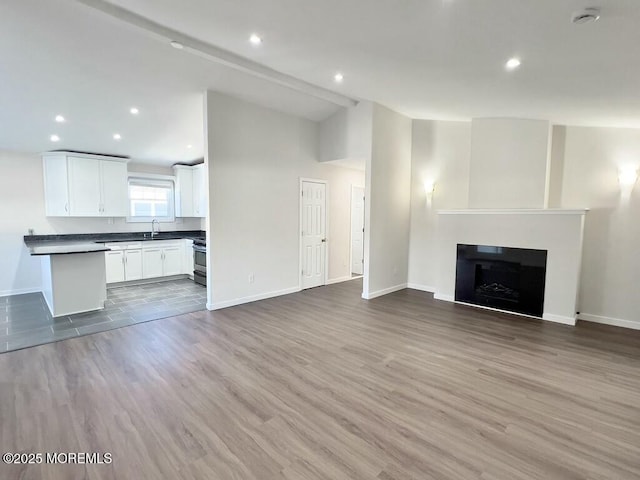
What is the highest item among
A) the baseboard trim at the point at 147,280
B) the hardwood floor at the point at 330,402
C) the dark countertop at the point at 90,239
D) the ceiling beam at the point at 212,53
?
the ceiling beam at the point at 212,53

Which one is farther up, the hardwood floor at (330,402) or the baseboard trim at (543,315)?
the baseboard trim at (543,315)

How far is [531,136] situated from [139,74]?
18.2ft

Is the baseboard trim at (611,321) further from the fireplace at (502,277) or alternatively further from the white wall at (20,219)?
the white wall at (20,219)

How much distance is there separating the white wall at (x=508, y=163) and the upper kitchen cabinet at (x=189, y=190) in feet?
19.3

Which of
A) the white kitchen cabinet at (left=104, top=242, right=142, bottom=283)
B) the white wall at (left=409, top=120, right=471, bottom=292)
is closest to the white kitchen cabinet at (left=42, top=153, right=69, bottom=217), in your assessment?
the white kitchen cabinet at (left=104, top=242, right=142, bottom=283)

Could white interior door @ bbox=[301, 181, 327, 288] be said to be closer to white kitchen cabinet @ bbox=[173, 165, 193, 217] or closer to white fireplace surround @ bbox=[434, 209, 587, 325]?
white fireplace surround @ bbox=[434, 209, 587, 325]

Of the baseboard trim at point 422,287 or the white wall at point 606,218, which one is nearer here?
the white wall at point 606,218

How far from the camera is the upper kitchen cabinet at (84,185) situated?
5.96 m

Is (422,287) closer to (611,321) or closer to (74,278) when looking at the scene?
(611,321)

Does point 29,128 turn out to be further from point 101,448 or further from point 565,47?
point 565,47

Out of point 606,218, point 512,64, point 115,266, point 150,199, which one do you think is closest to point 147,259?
point 115,266

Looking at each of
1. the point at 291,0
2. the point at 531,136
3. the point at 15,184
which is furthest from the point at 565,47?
the point at 15,184

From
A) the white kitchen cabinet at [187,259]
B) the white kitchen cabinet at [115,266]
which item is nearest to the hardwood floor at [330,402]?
the white kitchen cabinet at [115,266]

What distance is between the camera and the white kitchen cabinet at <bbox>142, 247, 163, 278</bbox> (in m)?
6.79
